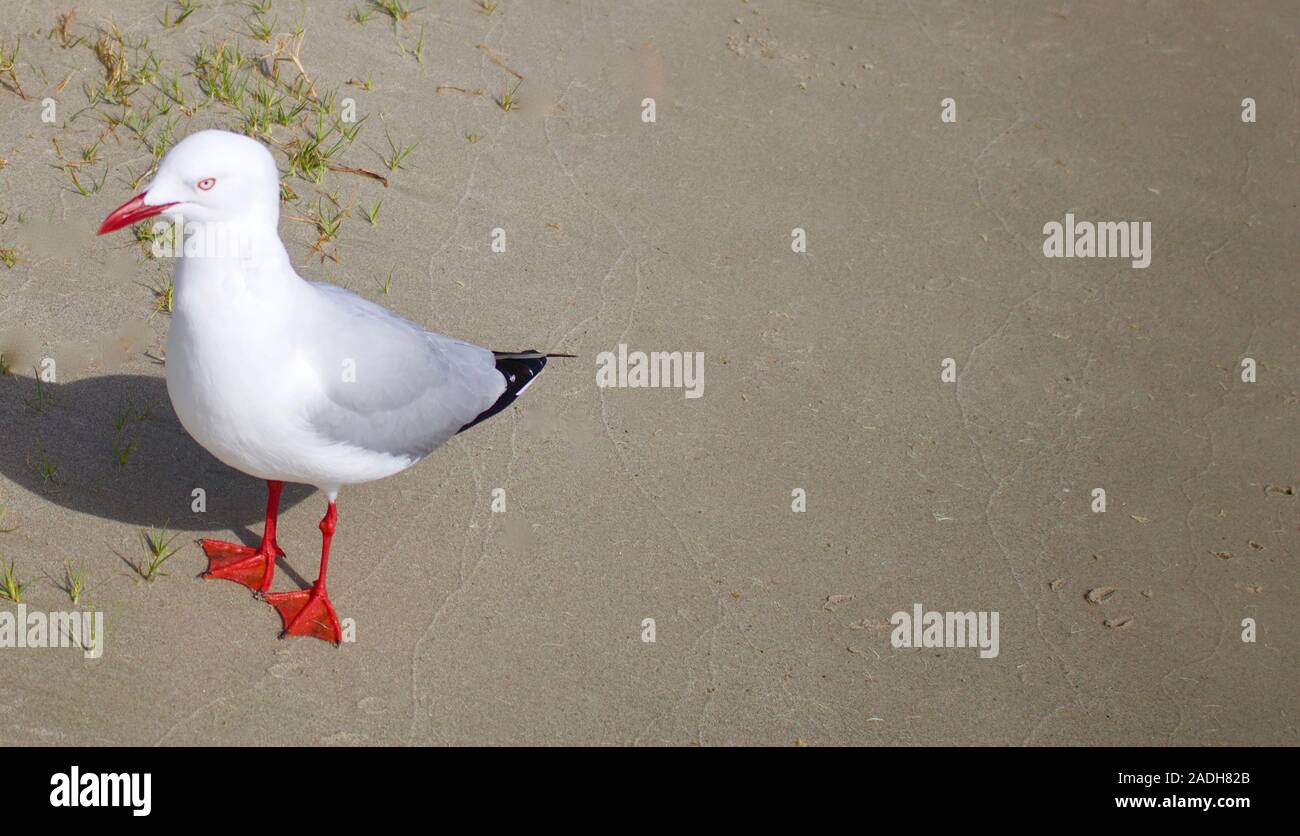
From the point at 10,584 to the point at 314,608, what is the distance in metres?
0.99

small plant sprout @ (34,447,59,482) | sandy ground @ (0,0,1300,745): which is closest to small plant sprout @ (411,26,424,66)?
sandy ground @ (0,0,1300,745)

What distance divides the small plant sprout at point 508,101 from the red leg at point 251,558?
305 cm

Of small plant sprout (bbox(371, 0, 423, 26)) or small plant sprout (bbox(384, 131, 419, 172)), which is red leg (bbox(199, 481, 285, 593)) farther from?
small plant sprout (bbox(371, 0, 423, 26))

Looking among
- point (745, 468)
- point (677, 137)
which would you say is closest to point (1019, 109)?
point (677, 137)

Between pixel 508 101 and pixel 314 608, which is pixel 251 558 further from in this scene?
pixel 508 101

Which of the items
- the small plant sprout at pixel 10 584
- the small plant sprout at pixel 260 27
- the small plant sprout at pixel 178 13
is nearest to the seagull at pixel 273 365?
the small plant sprout at pixel 10 584

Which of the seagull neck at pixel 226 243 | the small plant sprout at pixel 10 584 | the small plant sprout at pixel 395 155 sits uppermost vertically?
the small plant sprout at pixel 395 155

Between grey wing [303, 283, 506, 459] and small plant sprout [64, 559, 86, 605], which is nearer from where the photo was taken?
grey wing [303, 283, 506, 459]

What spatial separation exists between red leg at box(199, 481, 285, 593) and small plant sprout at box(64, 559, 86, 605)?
1.31 ft

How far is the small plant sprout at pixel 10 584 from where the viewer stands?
4168mm

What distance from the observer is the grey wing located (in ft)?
13.0

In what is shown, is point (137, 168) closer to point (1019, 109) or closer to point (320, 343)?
point (320, 343)

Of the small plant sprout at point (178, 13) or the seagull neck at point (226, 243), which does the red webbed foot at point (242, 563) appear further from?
the small plant sprout at point (178, 13)

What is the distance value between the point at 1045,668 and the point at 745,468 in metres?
1.44
